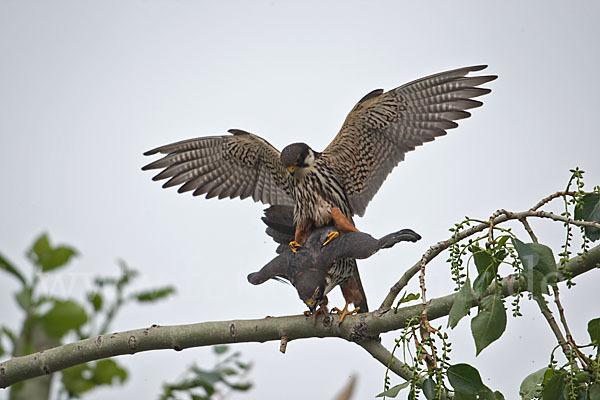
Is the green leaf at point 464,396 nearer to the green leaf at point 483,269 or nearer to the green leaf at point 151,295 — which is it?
the green leaf at point 483,269

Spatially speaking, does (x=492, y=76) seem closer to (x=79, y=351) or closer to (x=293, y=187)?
(x=293, y=187)

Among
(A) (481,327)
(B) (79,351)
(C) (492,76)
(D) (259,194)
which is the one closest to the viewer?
(A) (481,327)

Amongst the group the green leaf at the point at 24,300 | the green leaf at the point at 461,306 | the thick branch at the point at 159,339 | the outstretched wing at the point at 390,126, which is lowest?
the green leaf at the point at 461,306

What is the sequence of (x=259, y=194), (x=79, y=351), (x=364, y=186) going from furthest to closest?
(x=259, y=194), (x=364, y=186), (x=79, y=351)

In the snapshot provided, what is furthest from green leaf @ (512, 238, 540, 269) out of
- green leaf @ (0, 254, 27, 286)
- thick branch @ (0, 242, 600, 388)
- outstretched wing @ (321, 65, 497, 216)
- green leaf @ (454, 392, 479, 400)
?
green leaf @ (0, 254, 27, 286)

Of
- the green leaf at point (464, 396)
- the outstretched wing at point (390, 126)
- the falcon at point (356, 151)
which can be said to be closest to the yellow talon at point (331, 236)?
the falcon at point (356, 151)

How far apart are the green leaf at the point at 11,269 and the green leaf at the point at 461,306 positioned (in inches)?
84.1

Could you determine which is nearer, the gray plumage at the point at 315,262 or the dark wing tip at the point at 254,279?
the gray plumage at the point at 315,262

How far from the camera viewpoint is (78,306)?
9.39 feet

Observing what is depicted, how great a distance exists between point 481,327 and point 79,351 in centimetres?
183

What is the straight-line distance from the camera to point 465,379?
5.87 ft

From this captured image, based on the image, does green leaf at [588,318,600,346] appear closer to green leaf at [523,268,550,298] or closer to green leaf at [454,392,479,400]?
green leaf at [523,268,550,298]

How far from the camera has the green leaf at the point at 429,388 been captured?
1764 mm

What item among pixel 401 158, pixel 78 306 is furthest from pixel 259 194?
pixel 78 306
